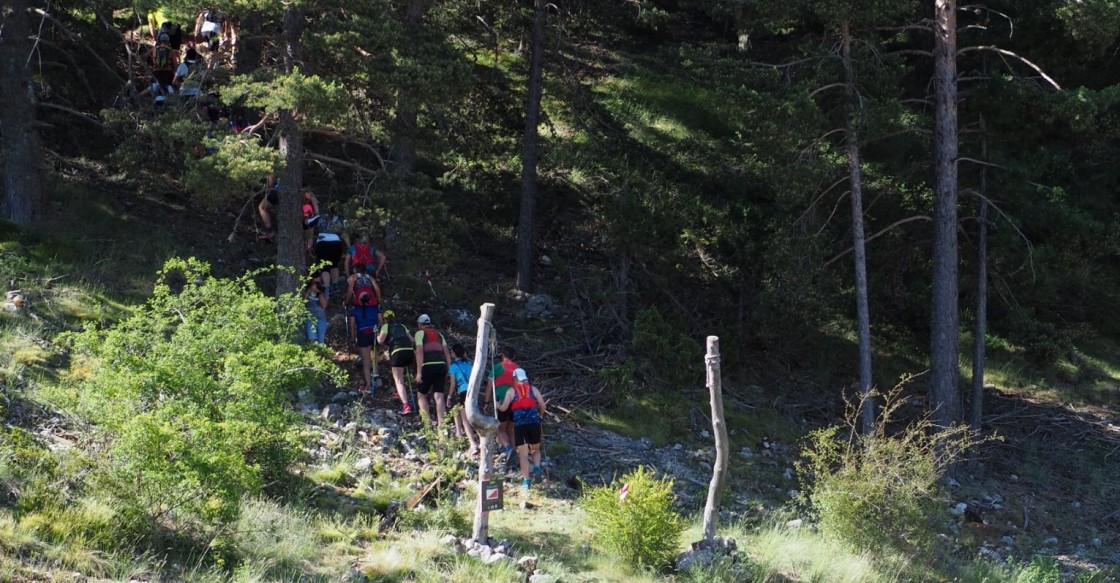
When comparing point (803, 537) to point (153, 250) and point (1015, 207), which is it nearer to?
point (1015, 207)

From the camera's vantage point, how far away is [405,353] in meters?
12.9

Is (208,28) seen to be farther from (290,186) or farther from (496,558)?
(496,558)

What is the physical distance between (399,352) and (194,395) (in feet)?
13.9

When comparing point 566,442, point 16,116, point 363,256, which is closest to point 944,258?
point 566,442

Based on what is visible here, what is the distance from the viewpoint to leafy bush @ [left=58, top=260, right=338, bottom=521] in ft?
27.1

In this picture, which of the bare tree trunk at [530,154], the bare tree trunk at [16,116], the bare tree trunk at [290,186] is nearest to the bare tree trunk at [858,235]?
the bare tree trunk at [530,154]

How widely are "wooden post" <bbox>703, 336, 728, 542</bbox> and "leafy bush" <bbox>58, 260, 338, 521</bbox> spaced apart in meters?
3.59

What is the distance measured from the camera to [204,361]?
890 cm

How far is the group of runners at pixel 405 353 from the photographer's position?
11977mm

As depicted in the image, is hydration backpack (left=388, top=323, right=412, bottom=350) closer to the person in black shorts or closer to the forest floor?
the person in black shorts

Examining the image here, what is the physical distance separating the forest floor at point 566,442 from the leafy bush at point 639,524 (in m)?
0.22

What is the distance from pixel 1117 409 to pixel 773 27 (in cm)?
955

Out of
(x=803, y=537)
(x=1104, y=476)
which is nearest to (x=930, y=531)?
(x=803, y=537)

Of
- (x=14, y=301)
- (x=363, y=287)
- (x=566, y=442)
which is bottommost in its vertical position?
(x=566, y=442)
